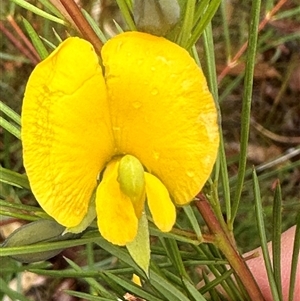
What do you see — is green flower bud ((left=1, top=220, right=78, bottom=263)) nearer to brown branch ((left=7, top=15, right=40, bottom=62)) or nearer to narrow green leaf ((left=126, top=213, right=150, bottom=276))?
narrow green leaf ((left=126, top=213, right=150, bottom=276))

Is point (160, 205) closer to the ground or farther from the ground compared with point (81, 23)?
closer to the ground

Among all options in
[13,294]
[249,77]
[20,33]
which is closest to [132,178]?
[249,77]

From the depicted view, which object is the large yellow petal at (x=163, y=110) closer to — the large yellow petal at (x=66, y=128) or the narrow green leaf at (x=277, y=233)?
the large yellow petal at (x=66, y=128)

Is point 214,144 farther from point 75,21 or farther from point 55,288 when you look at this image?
point 55,288

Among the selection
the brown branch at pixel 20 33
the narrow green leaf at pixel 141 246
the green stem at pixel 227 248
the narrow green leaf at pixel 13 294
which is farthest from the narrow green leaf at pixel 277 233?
the brown branch at pixel 20 33

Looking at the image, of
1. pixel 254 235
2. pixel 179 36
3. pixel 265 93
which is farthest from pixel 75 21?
pixel 265 93

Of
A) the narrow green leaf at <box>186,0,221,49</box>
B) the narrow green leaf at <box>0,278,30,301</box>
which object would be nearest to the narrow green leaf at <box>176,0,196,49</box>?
the narrow green leaf at <box>186,0,221,49</box>

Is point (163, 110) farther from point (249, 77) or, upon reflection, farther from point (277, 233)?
point (277, 233)
